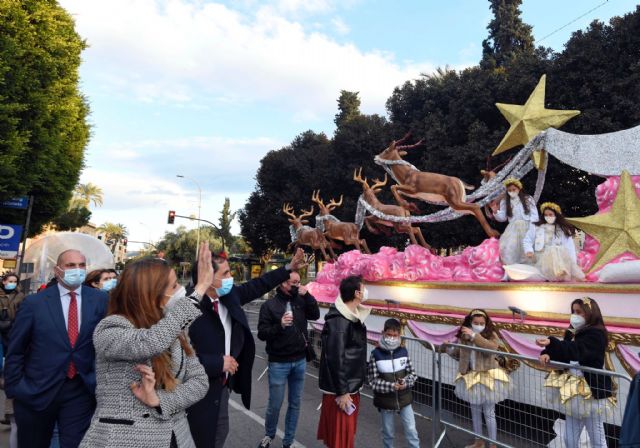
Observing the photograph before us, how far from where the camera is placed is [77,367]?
10.4ft

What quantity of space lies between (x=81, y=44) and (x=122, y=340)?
20.1 m

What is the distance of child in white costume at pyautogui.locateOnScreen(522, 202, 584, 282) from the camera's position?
624 cm

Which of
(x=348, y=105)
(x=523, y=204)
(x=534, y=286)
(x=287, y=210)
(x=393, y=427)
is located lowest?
(x=393, y=427)

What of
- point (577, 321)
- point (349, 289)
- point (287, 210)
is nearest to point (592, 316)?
point (577, 321)

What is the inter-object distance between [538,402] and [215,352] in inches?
125

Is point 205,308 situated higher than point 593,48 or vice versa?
point 593,48

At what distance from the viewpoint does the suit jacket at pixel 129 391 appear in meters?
2.09

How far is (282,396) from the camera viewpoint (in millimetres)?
4824

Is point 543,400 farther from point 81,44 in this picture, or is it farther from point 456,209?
point 81,44

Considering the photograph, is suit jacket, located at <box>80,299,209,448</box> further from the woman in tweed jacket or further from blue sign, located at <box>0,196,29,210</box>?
blue sign, located at <box>0,196,29,210</box>

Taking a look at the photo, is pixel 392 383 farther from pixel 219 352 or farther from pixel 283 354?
pixel 219 352

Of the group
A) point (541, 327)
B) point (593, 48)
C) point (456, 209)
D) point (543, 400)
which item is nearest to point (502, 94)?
point (593, 48)

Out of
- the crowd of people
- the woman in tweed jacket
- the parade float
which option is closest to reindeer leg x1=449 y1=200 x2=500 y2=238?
the parade float

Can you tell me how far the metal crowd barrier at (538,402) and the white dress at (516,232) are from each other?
86.9 inches
